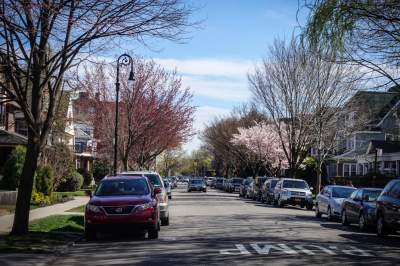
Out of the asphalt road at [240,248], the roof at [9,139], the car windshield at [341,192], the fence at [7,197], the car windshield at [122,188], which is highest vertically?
the roof at [9,139]

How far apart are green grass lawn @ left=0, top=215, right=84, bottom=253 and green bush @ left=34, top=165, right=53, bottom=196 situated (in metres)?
10.6

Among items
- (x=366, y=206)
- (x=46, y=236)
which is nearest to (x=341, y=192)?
(x=366, y=206)

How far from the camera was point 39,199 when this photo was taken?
28.8 meters

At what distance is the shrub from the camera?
28438 millimetres

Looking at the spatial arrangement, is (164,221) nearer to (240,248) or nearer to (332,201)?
(240,248)

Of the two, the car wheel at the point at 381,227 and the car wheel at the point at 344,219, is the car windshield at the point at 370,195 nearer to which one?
the car wheel at the point at 344,219

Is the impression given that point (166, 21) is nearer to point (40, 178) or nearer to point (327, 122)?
point (40, 178)

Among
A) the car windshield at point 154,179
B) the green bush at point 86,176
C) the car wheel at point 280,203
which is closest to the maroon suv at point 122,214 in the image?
the car windshield at point 154,179

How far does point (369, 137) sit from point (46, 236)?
53468 mm

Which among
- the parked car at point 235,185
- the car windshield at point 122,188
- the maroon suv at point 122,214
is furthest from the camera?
the parked car at point 235,185

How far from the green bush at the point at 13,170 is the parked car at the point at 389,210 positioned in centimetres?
1935

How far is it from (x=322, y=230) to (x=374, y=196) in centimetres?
297

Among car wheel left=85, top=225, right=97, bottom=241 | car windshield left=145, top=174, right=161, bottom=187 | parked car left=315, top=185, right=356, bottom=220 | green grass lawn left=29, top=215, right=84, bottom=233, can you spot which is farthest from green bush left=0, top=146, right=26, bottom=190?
car wheel left=85, top=225, right=97, bottom=241

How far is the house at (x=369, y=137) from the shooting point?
4144 cm
